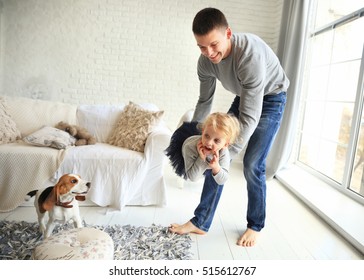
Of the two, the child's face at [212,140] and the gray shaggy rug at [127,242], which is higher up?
the child's face at [212,140]

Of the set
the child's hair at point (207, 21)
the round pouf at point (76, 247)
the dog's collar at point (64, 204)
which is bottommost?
the round pouf at point (76, 247)

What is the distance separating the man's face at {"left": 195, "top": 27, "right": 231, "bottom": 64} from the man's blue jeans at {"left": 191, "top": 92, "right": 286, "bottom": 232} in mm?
359

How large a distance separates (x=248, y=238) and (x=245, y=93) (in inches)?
31.6

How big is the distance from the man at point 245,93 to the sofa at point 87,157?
1.57 ft

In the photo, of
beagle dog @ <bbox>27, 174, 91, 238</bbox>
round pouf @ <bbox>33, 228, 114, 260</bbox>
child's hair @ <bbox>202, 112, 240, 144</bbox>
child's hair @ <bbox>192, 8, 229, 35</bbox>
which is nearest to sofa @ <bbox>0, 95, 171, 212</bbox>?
beagle dog @ <bbox>27, 174, 91, 238</bbox>

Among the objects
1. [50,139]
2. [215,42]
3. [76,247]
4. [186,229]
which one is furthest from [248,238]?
[50,139]

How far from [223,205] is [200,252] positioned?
0.64 m

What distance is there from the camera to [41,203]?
1.46m

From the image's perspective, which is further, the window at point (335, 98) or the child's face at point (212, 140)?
the window at point (335, 98)

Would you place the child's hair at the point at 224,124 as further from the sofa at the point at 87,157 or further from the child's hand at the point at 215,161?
the sofa at the point at 87,157

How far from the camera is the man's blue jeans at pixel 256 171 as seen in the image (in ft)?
4.84

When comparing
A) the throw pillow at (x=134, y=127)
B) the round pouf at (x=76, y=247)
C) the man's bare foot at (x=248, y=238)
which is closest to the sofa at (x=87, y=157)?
the throw pillow at (x=134, y=127)

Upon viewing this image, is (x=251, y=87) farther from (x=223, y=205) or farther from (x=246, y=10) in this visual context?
(x=246, y=10)

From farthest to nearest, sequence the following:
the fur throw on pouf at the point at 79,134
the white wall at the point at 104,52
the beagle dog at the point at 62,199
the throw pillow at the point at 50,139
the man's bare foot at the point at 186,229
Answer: the white wall at the point at 104,52
the fur throw on pouf at the point at 79,134
the throw pillow at the point at 50,139
the man's bare foot at the point at 186,229
the beagle dog at the point at 62,199
